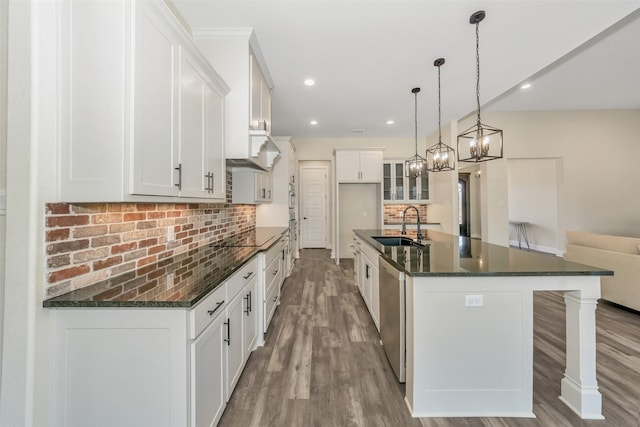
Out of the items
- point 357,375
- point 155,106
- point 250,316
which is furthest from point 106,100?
point 357,375

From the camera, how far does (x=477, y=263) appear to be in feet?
5.89

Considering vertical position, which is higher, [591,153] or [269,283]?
[591,153]

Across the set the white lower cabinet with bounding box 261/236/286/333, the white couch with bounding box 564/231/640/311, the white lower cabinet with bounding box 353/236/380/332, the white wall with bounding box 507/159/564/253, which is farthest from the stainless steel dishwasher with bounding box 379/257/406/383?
the white wall with bounding box 507/159/564/253

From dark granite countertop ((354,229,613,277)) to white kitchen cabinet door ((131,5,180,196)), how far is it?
1492mm

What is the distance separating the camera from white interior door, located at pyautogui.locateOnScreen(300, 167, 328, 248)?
22.5 ft

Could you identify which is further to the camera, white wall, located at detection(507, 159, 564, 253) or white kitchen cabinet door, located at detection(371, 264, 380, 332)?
white wall, located at detection(507, 159, 564, 253)

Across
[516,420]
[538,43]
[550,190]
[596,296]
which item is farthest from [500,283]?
[550,190]

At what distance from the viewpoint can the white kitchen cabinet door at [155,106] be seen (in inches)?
48.4

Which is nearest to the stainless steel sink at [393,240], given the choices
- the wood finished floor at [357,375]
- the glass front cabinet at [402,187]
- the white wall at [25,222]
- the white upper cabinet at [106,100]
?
the wood finished floor at [357,375]

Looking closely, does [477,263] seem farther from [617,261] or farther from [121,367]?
[617,261]

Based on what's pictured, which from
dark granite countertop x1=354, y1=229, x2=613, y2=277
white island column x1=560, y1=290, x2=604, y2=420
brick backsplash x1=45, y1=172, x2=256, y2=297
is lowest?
white island column x1=560, y1=290, x2=604, y2=420

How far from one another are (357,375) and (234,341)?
0.96 metres

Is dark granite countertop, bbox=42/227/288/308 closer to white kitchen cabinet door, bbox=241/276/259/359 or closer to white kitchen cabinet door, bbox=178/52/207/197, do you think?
white kitchen cabinet door, bbox=241/276/259/359

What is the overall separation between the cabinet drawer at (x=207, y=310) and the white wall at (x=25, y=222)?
597 millimetres
